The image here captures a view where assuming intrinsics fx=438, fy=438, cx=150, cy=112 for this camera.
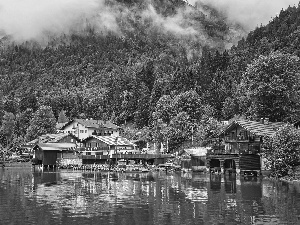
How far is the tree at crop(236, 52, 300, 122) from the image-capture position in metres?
86.6

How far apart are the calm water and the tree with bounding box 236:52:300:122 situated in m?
26.7

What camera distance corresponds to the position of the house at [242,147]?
79.9m

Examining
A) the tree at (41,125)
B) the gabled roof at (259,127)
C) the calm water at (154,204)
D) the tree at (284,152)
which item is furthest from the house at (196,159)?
the tree at (41,125)

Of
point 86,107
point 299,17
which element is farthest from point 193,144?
point 299,17

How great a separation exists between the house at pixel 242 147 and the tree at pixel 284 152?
7.76m

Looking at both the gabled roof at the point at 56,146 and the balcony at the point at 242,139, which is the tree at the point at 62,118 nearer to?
the gabled roof at the point at 56,146

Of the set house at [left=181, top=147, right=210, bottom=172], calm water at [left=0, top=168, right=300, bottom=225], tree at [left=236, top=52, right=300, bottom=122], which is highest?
tree at [left=236, top=52, right=300, bottom=122]

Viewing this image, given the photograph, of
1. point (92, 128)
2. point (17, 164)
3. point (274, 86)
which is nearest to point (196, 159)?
point (274, 86)

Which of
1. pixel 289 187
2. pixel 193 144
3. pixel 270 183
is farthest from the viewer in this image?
pixel 193 144

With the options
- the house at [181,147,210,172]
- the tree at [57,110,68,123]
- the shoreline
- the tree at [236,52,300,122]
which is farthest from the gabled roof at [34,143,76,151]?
the tree at [236,52,300,122]

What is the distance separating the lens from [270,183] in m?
65.6

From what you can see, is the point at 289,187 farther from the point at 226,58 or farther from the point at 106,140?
the point at 226,58

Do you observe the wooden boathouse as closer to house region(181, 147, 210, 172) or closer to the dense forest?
the dense forest

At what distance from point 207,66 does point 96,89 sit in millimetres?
58498
